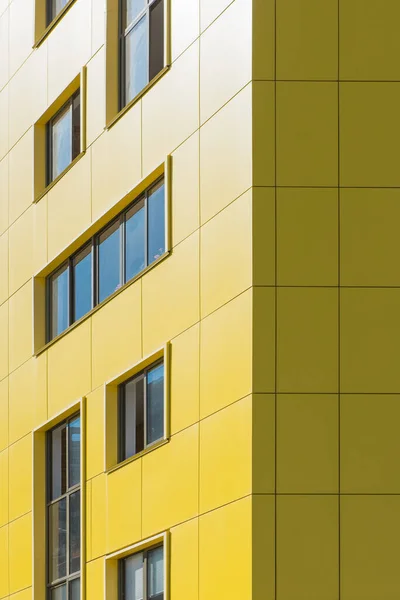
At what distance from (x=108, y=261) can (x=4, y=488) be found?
700cm

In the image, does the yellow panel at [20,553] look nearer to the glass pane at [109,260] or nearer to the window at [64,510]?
the window at [64,510]

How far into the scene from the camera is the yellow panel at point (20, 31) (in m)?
35.4

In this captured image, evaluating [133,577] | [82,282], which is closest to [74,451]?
[82,282]

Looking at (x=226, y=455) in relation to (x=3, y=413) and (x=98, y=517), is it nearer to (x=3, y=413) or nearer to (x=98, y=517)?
(x=98, y=517)

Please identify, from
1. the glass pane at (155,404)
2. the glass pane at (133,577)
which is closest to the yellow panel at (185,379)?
the glass pane at (155,404)

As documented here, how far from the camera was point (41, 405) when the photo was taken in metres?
32.8

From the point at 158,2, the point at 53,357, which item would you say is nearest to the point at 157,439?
the point at 53,357

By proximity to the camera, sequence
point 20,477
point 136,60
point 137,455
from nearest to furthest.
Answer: point 137,455 < point 136,60 < point 20,477
